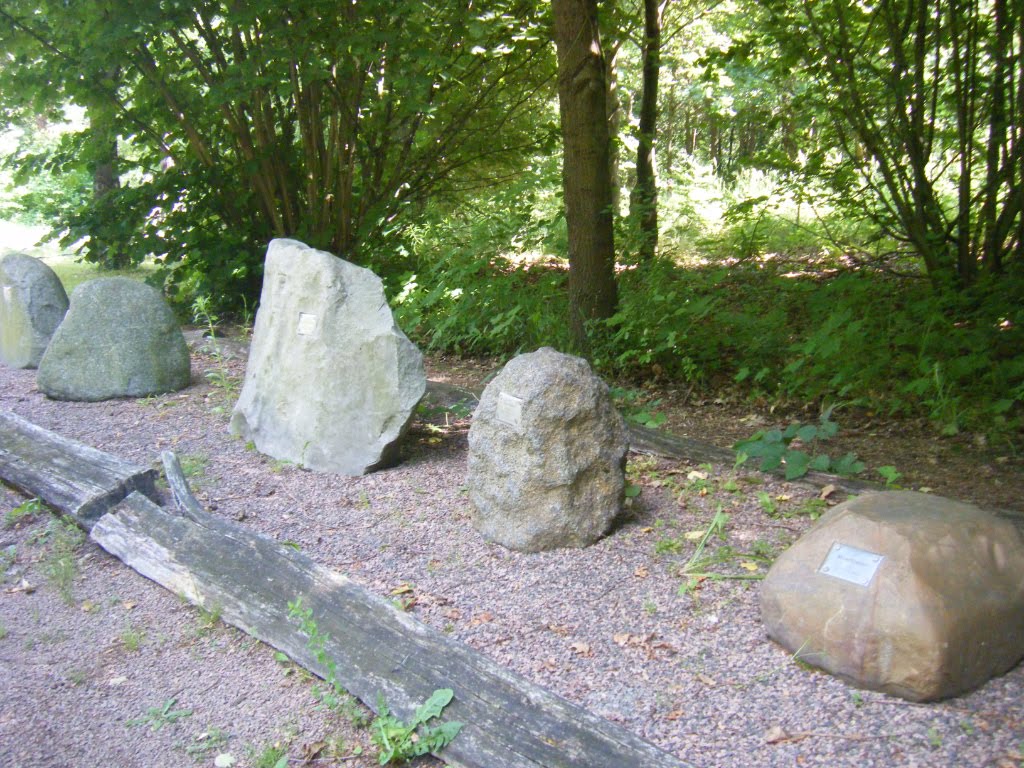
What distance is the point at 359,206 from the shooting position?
32.9ft

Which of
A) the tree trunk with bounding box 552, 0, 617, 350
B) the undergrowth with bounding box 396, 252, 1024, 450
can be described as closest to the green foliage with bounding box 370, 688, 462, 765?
the undergrowth with bounding box 396, 252, 1024, 450

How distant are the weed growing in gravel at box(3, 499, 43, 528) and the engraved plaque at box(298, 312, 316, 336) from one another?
173 cm

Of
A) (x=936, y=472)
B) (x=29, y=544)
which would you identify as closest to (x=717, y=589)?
(x=936, y=472)

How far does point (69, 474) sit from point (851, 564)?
4.00 meters

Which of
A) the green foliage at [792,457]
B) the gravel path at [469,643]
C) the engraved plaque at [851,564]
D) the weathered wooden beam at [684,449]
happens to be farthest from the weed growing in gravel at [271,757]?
the green foliage at [792,457]

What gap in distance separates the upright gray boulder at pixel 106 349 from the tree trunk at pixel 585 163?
3.29 m

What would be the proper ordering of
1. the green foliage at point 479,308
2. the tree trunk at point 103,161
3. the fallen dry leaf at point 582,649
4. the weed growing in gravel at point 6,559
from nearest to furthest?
1. the fallen dry leaf at point 582,649
2. the weed growing in gravel at point 6,559
3. the green foliage at point 479,308
4. the tree trunk at point 103,161

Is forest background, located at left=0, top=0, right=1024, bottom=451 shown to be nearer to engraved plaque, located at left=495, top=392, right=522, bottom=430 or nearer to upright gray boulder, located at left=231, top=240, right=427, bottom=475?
upright gray boulder, located at left=231, top=240, right=427, bottom=475

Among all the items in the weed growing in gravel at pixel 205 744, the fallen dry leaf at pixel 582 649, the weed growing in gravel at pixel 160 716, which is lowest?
the weed growing in gravel at pixel 205 744

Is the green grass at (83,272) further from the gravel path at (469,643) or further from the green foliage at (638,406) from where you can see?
the gravel path at (469,643)

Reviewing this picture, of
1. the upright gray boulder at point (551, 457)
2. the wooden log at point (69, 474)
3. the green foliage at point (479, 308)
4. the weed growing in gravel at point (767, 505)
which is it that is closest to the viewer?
the upright gray boulder at point (551, 457)

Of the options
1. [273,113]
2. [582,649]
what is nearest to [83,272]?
[273,113]

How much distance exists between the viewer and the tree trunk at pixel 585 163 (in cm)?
634

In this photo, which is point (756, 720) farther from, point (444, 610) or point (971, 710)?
point (444, 610)
